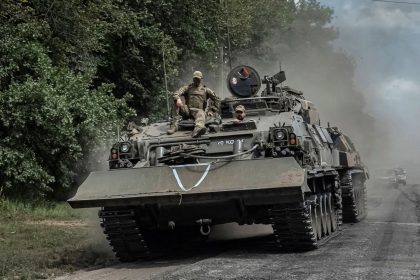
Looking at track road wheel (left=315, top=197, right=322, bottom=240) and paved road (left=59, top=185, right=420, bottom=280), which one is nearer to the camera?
paved road (left=59, top=185, right=420, bottom=280)

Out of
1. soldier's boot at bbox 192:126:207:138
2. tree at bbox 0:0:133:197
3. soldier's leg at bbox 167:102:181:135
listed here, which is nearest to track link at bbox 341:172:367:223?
tree at bbox 0:0:133:197

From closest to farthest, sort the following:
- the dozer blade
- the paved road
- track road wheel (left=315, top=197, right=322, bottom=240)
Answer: the paved road → the dozer blade → track road wheel (left=315, top=197, right=322, bottom=240)

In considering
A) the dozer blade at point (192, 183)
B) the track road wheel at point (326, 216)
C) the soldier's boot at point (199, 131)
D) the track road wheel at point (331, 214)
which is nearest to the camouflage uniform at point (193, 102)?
the soldier's boot at point (199, 131)

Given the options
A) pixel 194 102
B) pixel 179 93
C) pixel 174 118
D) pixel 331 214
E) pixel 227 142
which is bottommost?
pixel 331 214

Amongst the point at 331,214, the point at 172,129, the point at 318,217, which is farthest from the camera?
the point at 331,214

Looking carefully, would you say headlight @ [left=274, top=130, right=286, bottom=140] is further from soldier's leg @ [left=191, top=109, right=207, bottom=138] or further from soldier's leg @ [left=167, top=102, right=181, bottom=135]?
soldier's leg @ [left=167, top=102, right=181, bottom=135]

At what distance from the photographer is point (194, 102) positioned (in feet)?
37.4

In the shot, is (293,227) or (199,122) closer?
(293,227)

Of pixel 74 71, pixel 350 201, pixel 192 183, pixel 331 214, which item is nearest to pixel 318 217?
pixel 331 214

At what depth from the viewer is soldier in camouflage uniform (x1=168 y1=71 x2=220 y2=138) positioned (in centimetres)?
1109

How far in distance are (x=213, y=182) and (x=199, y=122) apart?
175 centimetres

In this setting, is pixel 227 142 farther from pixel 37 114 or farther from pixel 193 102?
pixel 37 114

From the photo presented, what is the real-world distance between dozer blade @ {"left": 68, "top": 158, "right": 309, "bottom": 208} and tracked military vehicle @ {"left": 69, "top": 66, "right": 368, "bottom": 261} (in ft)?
0.04

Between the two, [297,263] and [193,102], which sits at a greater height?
[193,102]
